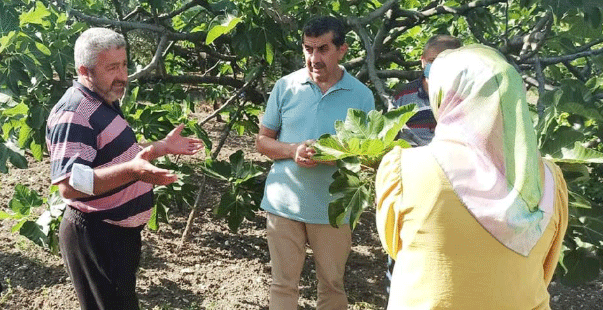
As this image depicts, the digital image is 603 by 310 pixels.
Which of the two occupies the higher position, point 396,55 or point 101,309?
point 396,55

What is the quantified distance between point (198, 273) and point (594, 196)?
8.04 ft

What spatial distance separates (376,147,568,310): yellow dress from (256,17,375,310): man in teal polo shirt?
1.23 metres

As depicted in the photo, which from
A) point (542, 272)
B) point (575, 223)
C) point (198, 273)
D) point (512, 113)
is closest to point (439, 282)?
point (542, 272)

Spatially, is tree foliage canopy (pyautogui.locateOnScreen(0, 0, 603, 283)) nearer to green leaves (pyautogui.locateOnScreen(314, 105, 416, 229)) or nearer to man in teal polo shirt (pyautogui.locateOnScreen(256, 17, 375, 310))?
man in teal polo shirt (pyautogui.locateOnScreen(256, 17, 375, 310))

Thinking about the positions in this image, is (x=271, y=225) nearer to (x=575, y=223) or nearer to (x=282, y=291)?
(x=282, y=291)

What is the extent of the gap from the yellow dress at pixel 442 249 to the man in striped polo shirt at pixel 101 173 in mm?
876

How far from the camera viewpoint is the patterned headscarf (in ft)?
5.70

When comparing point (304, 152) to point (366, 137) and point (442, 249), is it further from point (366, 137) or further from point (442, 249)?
point (442, 249)

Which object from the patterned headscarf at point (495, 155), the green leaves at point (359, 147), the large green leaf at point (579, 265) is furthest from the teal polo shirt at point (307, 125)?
the patterned headscarf at point (495, 155)

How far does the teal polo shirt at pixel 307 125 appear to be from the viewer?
3145 mm

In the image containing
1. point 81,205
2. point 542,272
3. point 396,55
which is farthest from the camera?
point 396,55

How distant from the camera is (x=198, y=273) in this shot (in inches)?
181

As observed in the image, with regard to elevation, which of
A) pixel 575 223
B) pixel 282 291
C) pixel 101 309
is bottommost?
pixel 282 291

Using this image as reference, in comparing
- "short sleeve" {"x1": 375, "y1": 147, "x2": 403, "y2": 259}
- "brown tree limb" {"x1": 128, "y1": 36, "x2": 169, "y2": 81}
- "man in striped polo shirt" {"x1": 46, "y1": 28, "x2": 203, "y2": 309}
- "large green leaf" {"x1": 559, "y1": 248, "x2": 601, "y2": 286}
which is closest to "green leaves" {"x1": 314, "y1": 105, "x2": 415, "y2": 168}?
"short sleeve" {"x1": 375, "y1": 147, "x2": 403, "y2": 259}
